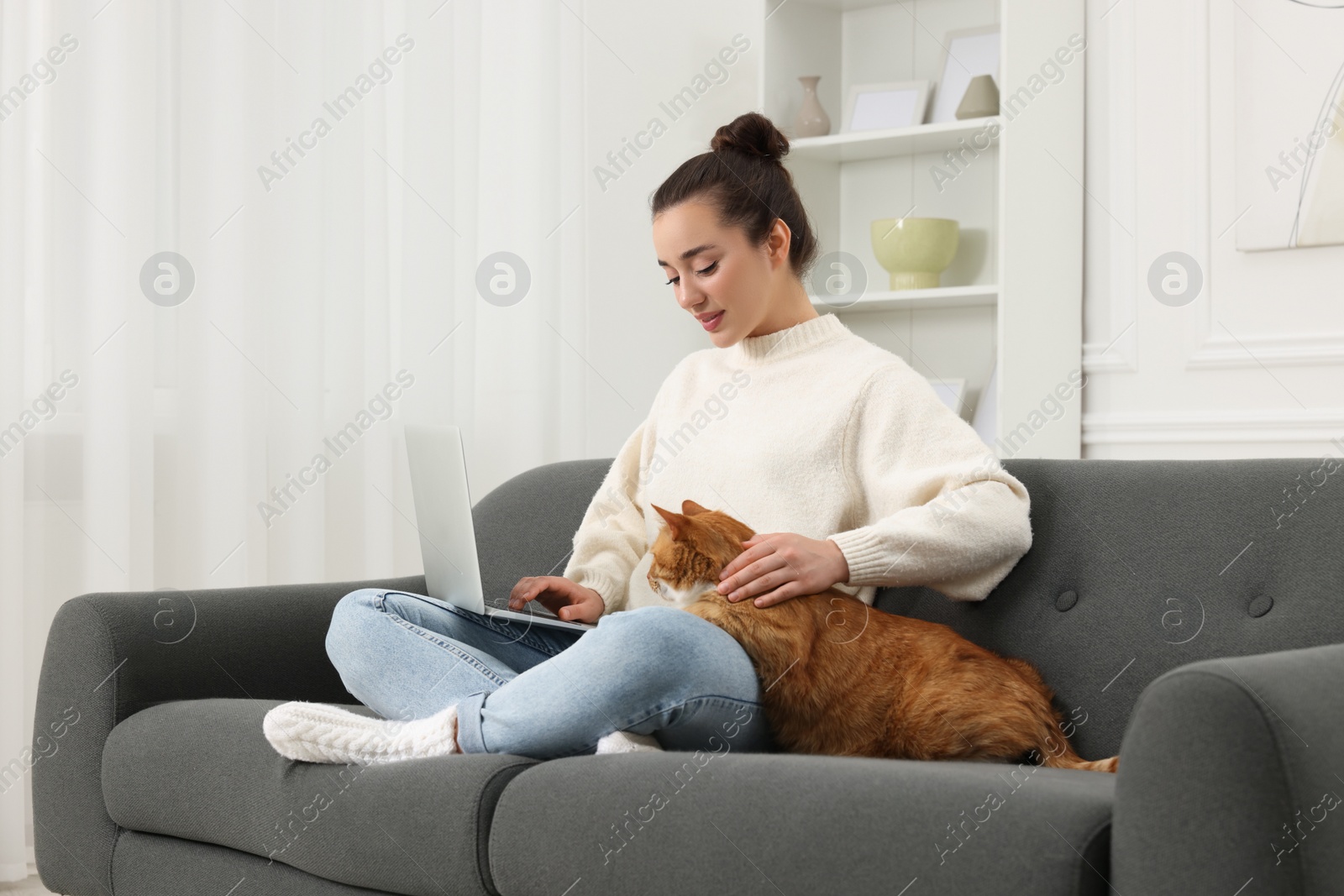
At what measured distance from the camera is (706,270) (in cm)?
179

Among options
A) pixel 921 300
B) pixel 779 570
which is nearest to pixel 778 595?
pixel 779 570

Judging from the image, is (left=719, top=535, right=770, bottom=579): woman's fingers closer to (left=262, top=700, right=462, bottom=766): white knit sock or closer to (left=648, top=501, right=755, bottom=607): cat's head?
(left=648, top=501, right=755, bottom=607): cat's head

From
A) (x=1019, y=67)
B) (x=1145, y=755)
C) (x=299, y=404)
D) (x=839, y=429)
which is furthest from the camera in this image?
(x=1019, y=67)

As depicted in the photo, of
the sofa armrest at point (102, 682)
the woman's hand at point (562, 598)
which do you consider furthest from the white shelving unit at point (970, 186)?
the sofa armrest at point (102, 682)

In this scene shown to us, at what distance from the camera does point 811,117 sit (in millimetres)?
3365

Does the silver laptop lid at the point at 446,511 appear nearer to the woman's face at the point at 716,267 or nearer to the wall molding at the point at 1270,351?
the woman's face at the point at 716,267

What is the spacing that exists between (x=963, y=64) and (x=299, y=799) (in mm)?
2682

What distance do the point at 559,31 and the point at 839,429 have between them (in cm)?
216

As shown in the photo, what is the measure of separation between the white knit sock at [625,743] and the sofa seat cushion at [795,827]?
56 mm

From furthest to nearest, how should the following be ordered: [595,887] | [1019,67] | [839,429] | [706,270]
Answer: [1019,67], [706,270], [839,429], [595,887]

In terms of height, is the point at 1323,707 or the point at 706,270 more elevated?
the point at 706,270

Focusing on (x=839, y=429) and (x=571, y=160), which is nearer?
(x=839, y=429)

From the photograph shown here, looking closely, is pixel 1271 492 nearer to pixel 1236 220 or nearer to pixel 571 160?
pixel 1236 220

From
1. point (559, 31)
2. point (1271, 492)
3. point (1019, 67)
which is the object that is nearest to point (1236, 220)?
point (1019, 67)
